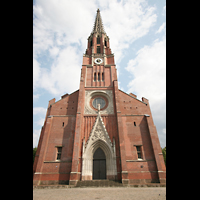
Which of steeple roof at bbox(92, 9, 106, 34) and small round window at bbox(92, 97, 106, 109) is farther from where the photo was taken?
steeple roof at bbox(92, 9, 106, 34)

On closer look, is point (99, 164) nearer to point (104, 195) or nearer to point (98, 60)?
point (104, 195)

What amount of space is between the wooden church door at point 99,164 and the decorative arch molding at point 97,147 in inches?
21.8

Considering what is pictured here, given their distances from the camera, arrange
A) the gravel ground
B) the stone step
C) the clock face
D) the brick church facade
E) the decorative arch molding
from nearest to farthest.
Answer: the gravel ground
the stone step
the brick church facade
the decorative arch molding
the clock face

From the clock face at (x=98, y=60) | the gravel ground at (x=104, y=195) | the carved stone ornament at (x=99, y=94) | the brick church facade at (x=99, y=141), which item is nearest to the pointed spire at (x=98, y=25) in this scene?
the clock face at (x=98, y=60)

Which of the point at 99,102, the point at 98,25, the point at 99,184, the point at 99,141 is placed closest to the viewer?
the point at 99,184

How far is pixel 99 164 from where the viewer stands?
55.7 ft

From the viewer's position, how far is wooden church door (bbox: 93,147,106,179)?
16531 mm

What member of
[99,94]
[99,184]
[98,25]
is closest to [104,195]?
[99,184]

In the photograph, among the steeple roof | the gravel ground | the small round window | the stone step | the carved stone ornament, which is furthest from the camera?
the steeple roof

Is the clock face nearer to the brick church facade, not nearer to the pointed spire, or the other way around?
the brick church facade

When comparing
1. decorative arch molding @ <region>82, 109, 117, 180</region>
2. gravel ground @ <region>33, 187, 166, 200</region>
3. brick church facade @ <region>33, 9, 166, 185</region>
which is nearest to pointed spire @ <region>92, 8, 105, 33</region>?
brick church facade @ <region>33, 9, 166, 185</region>

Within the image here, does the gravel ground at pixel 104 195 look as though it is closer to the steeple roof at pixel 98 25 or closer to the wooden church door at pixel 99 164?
the wooden church door at pixel 99 164

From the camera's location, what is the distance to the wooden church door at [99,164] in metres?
16.5

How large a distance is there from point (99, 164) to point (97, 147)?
2107 mm
